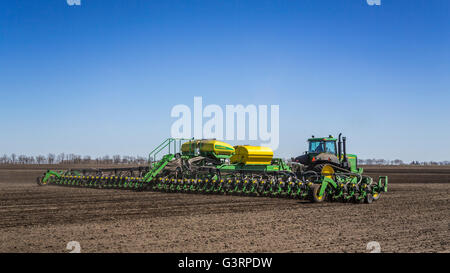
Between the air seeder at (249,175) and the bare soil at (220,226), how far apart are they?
1.07 m

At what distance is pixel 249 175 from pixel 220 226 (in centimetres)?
1061

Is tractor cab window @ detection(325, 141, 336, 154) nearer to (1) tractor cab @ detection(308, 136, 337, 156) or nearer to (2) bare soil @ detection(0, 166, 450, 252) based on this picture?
(1) tractor cab @ detection(308, 136, 337, 156)

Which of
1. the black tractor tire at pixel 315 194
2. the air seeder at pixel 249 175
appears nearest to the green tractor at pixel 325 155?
the air seeder at pixel 249 175

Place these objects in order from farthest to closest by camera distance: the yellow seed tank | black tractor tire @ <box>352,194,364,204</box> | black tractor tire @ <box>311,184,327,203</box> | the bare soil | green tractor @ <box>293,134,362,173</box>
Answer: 1. the yellow seed tank
2. green tractor @ <box>293,134,362,173</box>
3. black tractor tire @ <box>352,194,364,204</box>
4. black tractor tire @ <box>311,184,327,203</box>
5. the bare soil

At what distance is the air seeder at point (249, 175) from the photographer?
16656 mm

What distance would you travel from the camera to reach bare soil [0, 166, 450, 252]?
825 cm

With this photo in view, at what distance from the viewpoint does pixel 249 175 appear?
2105 cm

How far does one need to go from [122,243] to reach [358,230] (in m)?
5.20

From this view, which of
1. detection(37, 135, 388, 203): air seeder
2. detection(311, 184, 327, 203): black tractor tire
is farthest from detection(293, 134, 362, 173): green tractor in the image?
detection(311, 184, 327, 203): black tractor tire

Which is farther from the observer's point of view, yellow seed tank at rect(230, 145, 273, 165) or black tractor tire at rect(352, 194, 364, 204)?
yellow seed tank at rect(230, 145, 273, 165)

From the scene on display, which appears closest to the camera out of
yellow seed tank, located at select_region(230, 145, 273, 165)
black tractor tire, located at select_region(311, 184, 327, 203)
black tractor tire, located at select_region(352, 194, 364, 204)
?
black tractor tire, located at select_region(311, 184, 327, 203)

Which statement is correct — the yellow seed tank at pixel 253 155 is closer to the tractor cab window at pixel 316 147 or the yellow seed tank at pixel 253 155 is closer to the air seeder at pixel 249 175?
the air seeder at pixel 249 175

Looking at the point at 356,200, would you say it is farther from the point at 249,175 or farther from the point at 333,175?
the point at 249,175

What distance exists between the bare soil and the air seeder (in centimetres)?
107
